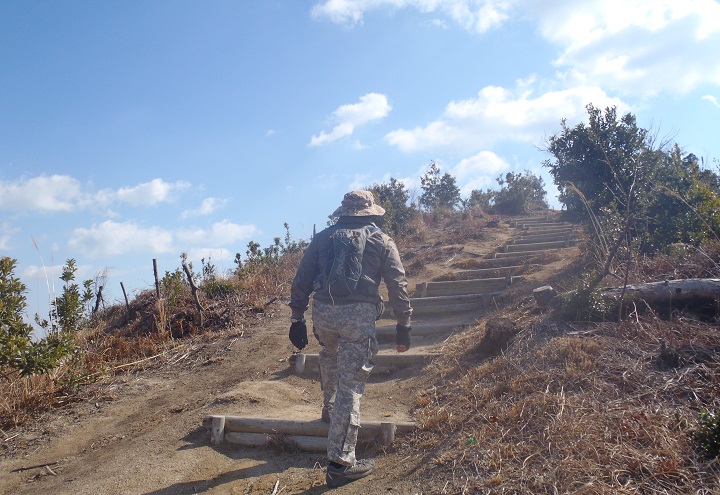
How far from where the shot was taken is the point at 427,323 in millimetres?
8289

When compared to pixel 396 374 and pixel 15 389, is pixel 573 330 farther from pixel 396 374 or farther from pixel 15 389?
pixel 15 389

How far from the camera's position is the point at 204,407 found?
5773mm

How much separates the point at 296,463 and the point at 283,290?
590 cm

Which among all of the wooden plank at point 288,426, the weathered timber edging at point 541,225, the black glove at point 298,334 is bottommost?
the wooden plank at point 288,426

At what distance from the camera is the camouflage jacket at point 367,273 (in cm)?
448

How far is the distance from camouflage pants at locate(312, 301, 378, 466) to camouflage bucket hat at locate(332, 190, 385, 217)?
75cm

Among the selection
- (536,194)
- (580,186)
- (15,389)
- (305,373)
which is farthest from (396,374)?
(536,194)

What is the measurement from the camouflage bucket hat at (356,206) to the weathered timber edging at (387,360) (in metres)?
2.27

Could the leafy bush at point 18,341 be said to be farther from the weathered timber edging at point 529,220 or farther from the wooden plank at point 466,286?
the weathered timber edging at point 529,220

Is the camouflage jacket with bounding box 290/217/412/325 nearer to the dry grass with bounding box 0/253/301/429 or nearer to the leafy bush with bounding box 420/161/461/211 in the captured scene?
the dry grass with bounding box 0/253/301/429

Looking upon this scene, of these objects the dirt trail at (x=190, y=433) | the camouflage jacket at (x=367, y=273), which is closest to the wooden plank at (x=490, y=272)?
the dirt trail at (x=190, y=433)

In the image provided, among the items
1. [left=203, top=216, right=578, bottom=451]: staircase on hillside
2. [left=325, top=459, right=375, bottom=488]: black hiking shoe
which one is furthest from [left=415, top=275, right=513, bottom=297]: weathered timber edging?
[left=325, top=459, right=375, bottom=488]: black hiking shoe

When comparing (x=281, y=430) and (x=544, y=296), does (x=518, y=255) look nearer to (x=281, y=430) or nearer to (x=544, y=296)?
(x=544, y=296)

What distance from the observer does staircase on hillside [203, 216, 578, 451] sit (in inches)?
194
